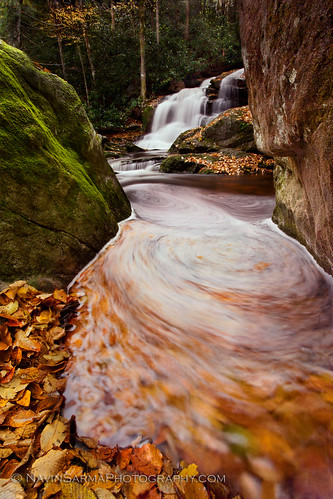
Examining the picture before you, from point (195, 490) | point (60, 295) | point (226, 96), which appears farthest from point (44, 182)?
point (226, 96)

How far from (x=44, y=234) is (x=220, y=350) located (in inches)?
74.4

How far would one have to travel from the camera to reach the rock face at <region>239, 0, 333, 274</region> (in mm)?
1804

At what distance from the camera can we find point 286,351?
1.69m

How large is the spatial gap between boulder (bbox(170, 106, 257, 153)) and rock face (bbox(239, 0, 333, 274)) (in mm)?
6957

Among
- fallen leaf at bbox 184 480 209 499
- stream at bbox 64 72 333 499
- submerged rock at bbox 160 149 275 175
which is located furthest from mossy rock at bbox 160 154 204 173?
fallen leaf at bbox 184 480 209 499

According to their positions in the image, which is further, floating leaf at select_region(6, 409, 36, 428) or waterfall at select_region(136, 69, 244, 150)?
waterfall at select_region(136, 69, 244, 150)

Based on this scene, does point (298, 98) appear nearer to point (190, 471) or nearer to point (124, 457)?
point (190, 471)

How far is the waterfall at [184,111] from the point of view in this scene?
1405 cm

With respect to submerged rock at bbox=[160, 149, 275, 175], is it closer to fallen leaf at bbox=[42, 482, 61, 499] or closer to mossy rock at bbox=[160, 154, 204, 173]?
mossy rock at bbox=[160, 154, 204, 173]

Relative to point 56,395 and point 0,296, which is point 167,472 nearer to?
point 56,395

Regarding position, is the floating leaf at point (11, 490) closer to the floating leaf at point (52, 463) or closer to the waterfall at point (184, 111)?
the floating leaf at point (52, 463)

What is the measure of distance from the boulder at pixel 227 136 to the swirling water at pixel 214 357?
780 cm

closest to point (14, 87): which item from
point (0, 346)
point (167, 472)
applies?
point (0, 346)

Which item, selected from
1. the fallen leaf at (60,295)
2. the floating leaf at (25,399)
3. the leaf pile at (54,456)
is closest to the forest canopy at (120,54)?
the fallen leaf at (60,295)
